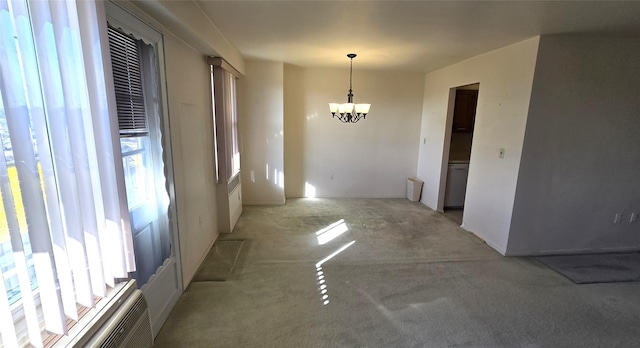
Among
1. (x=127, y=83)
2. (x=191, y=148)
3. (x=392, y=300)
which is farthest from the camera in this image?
(x=191, y=148)

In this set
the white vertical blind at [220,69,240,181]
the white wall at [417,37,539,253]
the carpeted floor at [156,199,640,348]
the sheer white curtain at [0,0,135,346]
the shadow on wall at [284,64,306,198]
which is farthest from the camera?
the shadow on wall at [284,64,306,198]

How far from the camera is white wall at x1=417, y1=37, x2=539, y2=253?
306 centimetres

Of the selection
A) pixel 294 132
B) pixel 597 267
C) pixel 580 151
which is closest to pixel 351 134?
pixel 294 132

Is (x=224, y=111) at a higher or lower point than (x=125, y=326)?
higher

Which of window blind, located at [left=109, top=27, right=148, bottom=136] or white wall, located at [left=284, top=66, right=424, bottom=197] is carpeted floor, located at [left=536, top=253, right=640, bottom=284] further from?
window blind, located at [left=109, top=27, right=148, bottom=136]

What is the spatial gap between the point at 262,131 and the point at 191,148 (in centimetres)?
217

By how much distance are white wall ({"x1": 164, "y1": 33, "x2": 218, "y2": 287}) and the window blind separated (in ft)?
1.11

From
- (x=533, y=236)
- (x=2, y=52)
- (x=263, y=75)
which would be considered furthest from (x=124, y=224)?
(x=533, y=236)

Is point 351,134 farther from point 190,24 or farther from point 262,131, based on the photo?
point 190,24

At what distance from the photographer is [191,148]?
8.92 ft

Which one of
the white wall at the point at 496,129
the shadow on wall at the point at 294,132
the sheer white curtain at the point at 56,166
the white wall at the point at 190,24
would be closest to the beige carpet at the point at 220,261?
the sheer white curtain at the point at 56,166

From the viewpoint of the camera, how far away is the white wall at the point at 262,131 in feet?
15.2

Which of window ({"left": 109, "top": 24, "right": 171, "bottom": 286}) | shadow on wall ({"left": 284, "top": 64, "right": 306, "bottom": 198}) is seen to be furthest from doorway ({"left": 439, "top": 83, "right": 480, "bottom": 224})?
window ({"left": 109, "top": 24, "right": 171, "bottom": 286})

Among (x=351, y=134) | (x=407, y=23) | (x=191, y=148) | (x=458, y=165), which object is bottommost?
(x=458, y=165)
